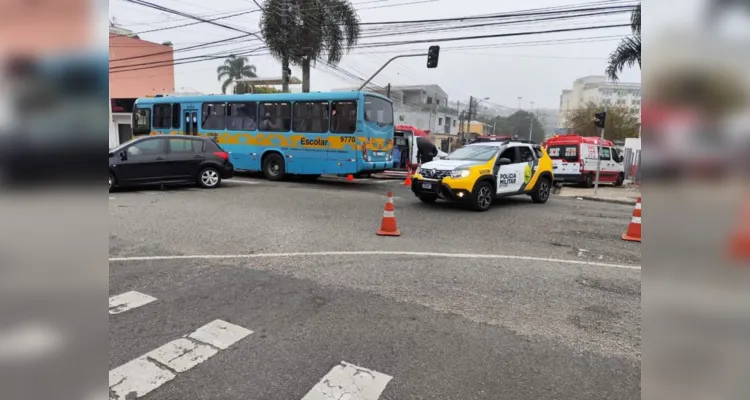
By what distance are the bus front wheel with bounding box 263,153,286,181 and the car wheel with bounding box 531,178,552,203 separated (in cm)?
812

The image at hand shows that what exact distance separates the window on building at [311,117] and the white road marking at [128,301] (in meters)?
10.1

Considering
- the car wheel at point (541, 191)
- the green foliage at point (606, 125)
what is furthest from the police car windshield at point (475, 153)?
the green foliage at point (606, 125)

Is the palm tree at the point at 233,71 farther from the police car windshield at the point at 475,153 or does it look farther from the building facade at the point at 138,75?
the police car windshield at the point at 475,153

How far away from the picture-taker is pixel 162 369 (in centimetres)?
294

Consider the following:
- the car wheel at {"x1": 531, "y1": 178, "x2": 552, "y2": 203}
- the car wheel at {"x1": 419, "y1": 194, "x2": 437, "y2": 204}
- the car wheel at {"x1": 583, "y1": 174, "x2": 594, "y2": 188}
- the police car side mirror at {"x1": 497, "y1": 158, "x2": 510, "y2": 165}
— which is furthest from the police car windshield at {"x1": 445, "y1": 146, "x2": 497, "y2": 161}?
the car wheel at {"x1": 583, "y1": 174, "x2": 594, "y2": 188}

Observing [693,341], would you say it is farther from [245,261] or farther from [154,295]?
[245,261]

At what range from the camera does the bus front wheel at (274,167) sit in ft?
48.9

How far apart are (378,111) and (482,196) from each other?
222 inches

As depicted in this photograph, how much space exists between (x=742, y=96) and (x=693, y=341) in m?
0.49

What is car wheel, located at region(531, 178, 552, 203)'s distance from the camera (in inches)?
450

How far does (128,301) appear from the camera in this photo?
4.08 meters

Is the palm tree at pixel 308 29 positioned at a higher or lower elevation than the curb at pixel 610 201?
higher

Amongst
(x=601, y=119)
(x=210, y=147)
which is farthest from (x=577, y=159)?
(x=210, y=147)

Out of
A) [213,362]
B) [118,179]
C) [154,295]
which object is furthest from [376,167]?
[213,362]
